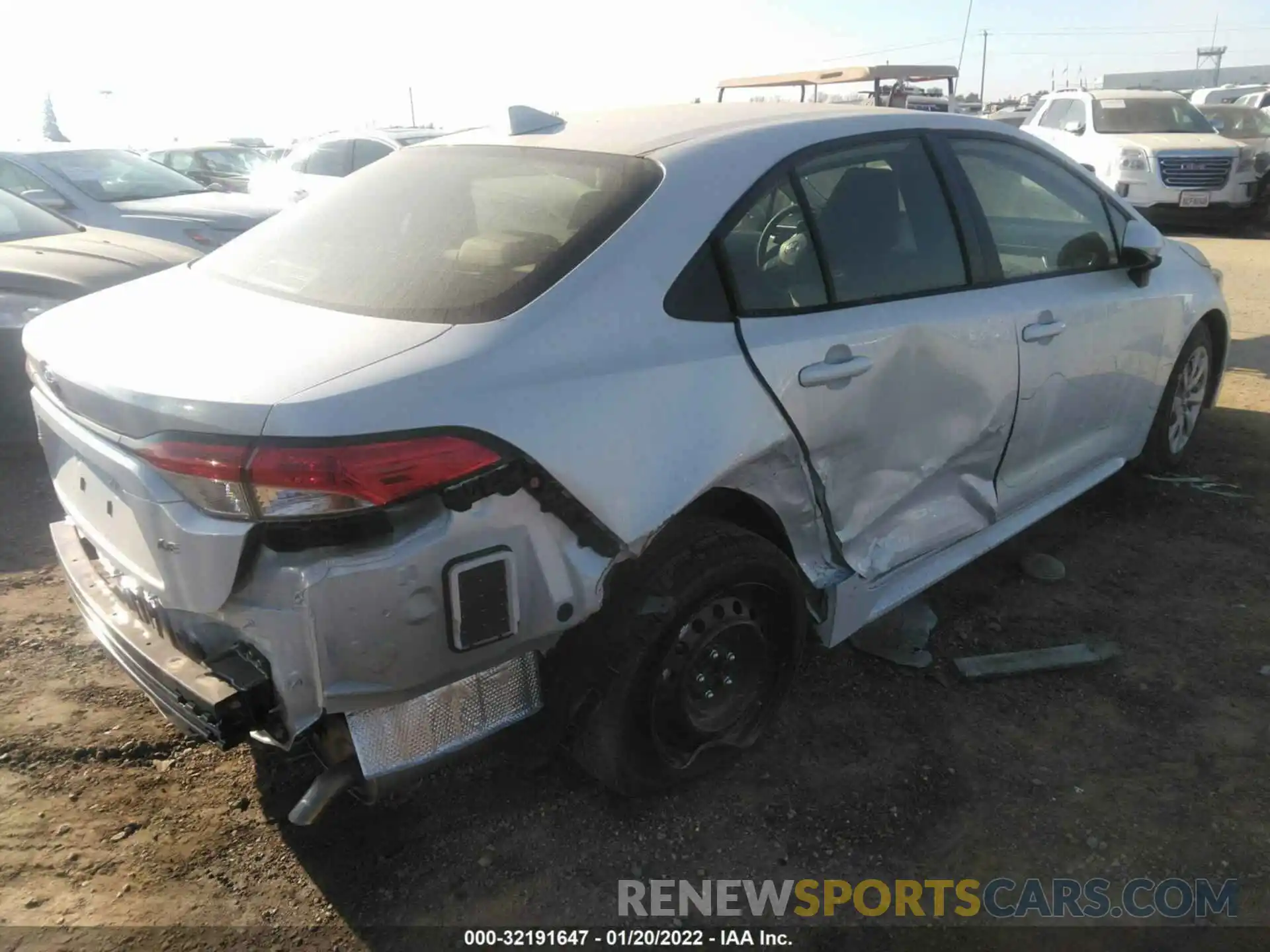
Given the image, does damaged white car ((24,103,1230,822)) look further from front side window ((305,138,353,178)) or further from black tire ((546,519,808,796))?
front side window ((305,138,353,178))

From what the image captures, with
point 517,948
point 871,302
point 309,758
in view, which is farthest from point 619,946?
point 871,302

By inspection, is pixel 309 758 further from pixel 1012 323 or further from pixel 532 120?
pixel 1012 323

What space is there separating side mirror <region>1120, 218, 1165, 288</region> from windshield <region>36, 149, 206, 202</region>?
7.34 metres

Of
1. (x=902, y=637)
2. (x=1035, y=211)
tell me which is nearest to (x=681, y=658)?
(x=902, y=637)

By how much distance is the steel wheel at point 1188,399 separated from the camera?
446 cm

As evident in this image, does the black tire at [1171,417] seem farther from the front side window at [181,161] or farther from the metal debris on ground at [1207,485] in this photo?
the front side window at [181,161]

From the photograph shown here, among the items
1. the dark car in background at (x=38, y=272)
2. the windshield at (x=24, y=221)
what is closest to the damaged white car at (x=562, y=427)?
the dark car in background at (x=38, y=272)

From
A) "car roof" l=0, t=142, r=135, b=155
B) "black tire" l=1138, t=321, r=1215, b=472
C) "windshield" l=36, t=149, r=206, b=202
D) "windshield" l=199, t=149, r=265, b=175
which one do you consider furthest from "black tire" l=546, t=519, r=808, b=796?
"windshield" l=199, t=149, r=265, b=175

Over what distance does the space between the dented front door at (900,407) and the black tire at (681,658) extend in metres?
0.32

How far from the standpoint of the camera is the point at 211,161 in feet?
46.9

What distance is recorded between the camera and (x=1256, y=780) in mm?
2670

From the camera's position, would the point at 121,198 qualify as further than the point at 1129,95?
No

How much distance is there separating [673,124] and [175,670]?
1.96 m

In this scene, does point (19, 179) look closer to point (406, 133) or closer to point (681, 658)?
point (406, 133)
